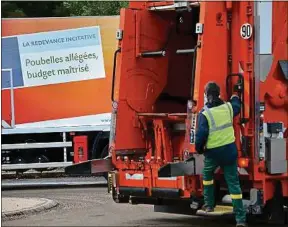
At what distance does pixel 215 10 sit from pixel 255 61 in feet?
2.45

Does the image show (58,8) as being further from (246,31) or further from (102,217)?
(246,31)

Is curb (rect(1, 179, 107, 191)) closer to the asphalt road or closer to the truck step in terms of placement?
the asphalt road

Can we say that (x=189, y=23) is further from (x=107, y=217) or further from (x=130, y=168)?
(x=107, y=217)

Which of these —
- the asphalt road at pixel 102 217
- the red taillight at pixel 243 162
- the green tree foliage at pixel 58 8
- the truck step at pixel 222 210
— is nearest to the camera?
the red taillight at pixel 243 162

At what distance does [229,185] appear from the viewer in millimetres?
8680

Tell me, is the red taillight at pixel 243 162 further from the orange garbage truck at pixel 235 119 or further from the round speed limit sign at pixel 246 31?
the round speed limit sign at pixel 246 31

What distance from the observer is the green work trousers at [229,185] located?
866 centimetres

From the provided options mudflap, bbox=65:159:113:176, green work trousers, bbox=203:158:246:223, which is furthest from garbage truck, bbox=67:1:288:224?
mudflap, bbox=65:159:113:176

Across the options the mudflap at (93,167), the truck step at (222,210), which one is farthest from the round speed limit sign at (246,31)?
the mudflap at (93,167)

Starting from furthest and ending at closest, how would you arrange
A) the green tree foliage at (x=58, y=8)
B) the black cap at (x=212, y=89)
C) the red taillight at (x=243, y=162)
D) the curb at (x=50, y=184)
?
the green tree foliage at (x=58, y=8), the curb at (x=50, y=184), the red taillight at (x=243, y=162), the black cap at (x=212, y=89)

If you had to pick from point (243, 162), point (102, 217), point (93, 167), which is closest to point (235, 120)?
point (243, 162)

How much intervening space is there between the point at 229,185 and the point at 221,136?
1.81 feet

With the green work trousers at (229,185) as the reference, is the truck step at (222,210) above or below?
below

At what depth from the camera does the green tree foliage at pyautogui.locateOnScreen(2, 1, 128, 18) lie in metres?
24.1
